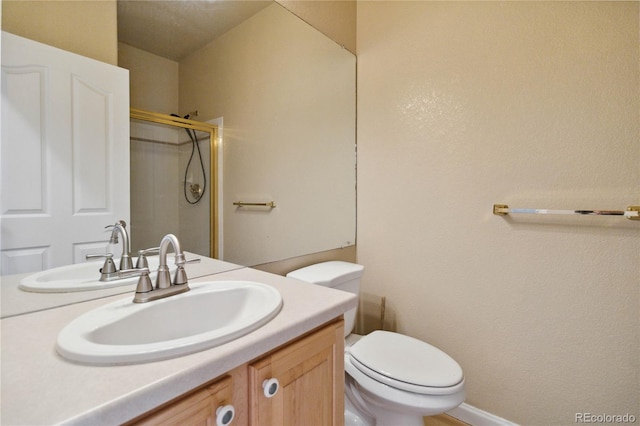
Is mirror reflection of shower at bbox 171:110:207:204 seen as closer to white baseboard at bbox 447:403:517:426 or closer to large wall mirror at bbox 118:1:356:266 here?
large wall mirror at bbox 118:1:356:266

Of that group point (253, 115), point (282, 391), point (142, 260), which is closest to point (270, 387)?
point (282, 391)

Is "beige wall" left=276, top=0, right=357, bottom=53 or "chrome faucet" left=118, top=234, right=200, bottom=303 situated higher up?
"beige wall" left=276, top=0, right=357, bottom=53

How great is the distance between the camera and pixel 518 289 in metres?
1.23

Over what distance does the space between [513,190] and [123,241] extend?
4.92 ft

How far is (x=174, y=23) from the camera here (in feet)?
3.20

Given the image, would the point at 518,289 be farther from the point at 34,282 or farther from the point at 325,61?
the point at 34,282

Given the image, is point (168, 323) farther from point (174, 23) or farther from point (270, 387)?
point (174, 23)

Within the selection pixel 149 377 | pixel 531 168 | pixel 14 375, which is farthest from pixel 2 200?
pixel 531 168

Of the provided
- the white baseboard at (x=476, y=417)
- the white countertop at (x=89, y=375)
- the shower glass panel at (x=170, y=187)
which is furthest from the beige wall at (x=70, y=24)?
the white baseboard at (x=476, y=417)

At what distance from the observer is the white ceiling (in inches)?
33.9

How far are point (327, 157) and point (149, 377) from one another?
55.1 inches

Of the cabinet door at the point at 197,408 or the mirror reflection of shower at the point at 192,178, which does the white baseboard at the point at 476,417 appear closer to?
the cabinet door at the point at 197,408

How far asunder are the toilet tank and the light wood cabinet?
0.52m

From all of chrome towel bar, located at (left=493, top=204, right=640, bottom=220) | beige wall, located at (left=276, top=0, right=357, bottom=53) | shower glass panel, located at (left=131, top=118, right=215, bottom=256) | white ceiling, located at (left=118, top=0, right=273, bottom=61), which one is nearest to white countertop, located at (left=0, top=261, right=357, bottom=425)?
shower glass panel, located at (left=131, top=118, right=215, bottom=256)
